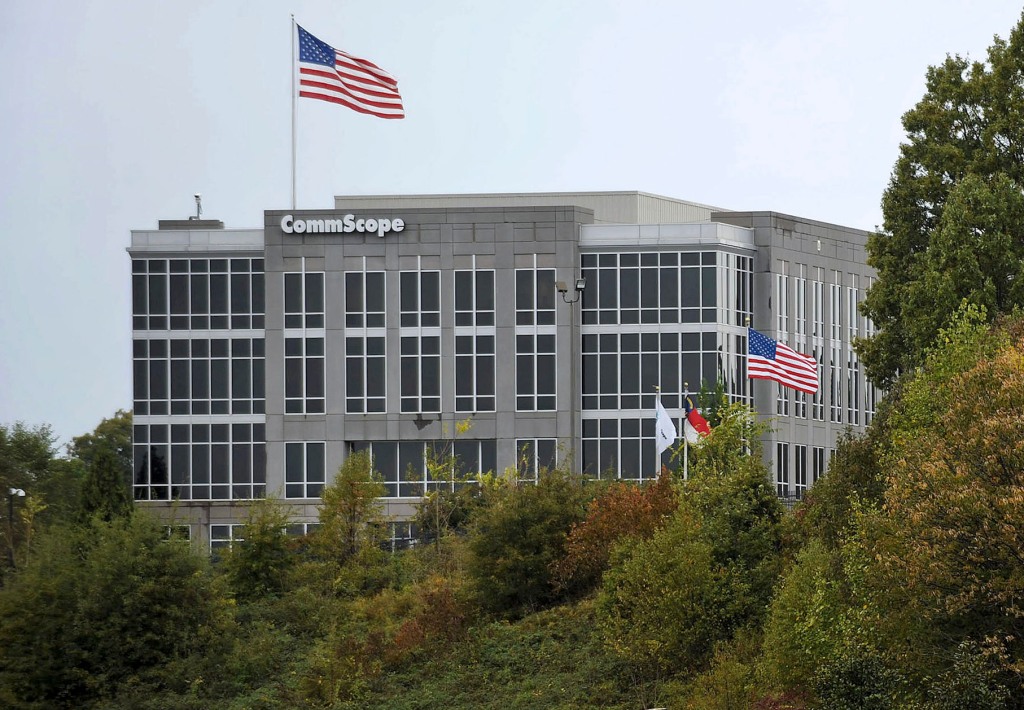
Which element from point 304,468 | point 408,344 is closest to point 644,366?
point 408,344

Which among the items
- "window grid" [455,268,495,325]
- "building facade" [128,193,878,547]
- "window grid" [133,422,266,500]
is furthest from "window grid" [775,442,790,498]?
"window grid" [133,422,266,500]

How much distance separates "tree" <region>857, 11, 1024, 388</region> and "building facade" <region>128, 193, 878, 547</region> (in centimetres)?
2082

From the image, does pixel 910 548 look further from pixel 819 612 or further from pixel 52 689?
pixel 52 689

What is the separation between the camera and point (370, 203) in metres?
74.8

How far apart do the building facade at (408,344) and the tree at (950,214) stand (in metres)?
20.8

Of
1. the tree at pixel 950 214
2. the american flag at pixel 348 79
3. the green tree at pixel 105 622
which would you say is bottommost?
the green tree at pixel 105 622

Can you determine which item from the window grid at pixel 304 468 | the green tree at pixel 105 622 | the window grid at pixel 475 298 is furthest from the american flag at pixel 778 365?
the window grid at pixel 304 468

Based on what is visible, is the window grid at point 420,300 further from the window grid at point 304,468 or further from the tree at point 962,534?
the tree at point 962,534

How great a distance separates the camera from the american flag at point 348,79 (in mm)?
59469

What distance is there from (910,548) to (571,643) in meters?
16.1

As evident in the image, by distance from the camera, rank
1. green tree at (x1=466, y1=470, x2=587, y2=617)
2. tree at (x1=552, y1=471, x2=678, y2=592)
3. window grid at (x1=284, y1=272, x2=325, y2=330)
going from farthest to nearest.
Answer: window grid at (x1=284, y1=272, x2=325, y2=330), green tree at (x1=466, y1=470, x2=587, y2=617), tree at (x1=552, y1=471, x2=678, y2=592)

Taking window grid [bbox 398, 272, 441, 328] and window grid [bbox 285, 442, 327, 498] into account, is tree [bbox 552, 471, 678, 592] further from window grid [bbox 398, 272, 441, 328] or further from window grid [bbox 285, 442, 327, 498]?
window grid [bbox 285, 442, 327, 498]

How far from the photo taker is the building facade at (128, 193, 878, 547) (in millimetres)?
65500

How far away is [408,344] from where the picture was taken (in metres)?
65.9
